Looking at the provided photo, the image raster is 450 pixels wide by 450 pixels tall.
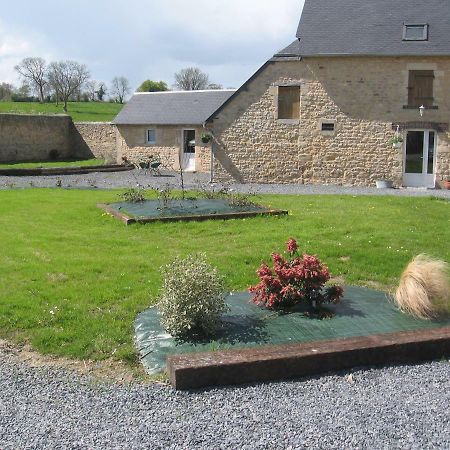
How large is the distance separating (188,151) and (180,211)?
1885 cm

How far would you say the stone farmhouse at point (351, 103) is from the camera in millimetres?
21328

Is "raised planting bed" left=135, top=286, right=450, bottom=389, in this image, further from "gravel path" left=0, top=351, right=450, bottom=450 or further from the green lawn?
the green lawn

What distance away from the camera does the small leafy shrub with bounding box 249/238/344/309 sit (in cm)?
607

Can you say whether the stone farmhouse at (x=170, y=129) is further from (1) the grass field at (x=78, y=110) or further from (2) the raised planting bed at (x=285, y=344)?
(2) the raised planting bed at (x=285, y=344)

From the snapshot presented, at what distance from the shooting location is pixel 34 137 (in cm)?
3391

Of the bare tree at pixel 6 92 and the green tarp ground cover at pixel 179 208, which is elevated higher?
the bare tree at pixel 6 92

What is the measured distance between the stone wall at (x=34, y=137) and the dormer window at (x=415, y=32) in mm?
20961

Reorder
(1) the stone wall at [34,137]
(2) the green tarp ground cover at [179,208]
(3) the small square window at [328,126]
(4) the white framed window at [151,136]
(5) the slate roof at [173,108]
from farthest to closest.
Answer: (1) the stone wall at [34,137], (4) the white framed window at [151,136], (5) the slate roof at [173,108], (3) the small square window at [328,126], (2) the green tarp ground cover at [179,208]

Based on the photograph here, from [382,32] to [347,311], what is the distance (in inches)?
713

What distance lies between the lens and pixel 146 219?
37.5 ft

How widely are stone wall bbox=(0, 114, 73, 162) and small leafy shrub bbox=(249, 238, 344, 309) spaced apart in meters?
28.8

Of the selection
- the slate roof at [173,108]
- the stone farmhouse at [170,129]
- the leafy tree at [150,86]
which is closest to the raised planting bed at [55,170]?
the stone farmhouse at [170,129]

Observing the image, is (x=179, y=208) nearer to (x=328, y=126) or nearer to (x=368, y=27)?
(x=328, y=126)

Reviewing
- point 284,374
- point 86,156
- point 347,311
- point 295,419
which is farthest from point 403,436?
point 86,156
